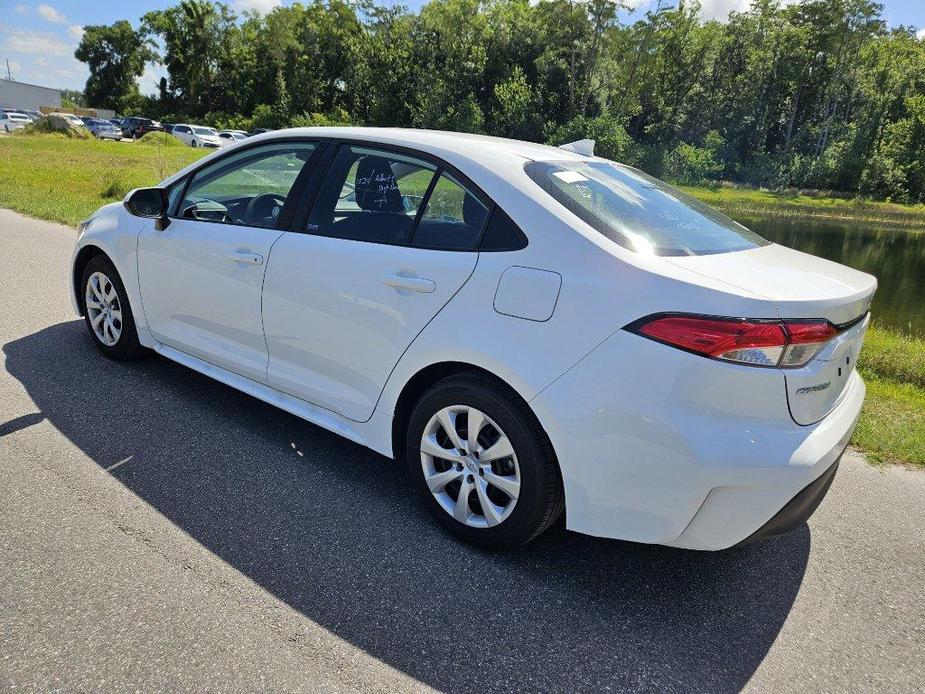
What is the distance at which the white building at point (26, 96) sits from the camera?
294 ft

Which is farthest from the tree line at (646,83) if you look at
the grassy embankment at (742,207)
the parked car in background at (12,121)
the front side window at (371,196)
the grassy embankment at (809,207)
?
the front side window at (371,196)

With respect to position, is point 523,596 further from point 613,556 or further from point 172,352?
point 172,352

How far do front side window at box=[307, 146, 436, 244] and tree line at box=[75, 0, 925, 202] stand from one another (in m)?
56.0

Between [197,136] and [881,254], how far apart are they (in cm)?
4284

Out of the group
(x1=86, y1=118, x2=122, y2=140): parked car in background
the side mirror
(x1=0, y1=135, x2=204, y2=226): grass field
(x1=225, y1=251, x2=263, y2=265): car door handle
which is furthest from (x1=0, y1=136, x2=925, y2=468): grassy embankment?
(x1=86, y1=118, x2=122, y2=140): parked car in background

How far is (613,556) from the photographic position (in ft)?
9.48

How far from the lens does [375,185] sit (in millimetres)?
3256

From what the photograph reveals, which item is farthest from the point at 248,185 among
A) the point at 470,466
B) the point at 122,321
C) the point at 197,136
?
the point at 197,136

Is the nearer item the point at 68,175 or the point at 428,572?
the point at 428,572

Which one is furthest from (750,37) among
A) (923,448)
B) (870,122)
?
(923,448)

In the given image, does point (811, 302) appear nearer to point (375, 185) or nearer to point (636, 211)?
point (636, 211)

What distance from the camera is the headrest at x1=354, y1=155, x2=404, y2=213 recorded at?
3172 millimetres

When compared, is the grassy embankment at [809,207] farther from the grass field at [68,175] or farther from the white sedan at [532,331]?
the white sedan at [532,331]

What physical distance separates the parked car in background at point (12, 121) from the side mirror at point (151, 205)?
183 feet
